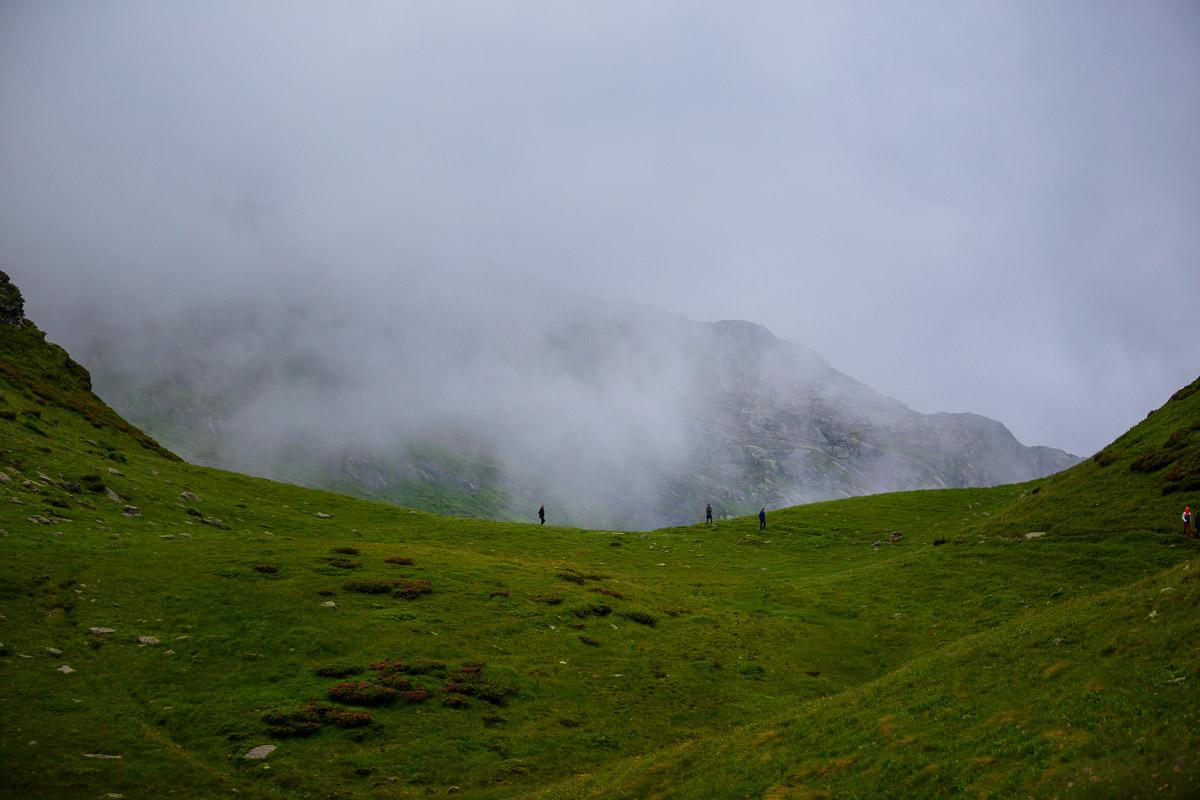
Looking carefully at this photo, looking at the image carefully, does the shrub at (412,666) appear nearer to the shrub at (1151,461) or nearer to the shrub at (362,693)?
the shrub at (362,693)

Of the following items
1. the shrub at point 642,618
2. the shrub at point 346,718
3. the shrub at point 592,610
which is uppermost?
the shrub at point 592,610

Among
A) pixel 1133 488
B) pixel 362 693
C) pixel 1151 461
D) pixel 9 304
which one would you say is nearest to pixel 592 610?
pixel 362 693

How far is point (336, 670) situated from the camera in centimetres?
3684

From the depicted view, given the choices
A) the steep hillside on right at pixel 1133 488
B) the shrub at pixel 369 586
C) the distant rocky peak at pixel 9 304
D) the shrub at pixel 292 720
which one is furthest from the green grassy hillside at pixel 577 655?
the distant rocky peak at pixel 9 304

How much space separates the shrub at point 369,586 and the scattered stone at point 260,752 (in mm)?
19381

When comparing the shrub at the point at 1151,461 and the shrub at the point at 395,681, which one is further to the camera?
the shrub at the point at 1151,461

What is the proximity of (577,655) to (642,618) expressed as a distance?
952 centimetres

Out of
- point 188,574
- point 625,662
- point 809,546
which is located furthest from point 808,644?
point 188,574

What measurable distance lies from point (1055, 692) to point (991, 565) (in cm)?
3760

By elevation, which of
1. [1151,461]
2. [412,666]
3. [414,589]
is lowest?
[412,666]

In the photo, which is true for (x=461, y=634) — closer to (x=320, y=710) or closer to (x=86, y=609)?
(x=320, y=710)

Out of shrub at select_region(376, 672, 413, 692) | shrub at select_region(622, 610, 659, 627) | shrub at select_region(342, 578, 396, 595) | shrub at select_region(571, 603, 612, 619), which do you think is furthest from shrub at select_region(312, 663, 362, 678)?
shrub at select_region(622, 610, 659, 627)

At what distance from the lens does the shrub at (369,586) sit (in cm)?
4894

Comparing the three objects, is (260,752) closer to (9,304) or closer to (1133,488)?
(1133,488)
